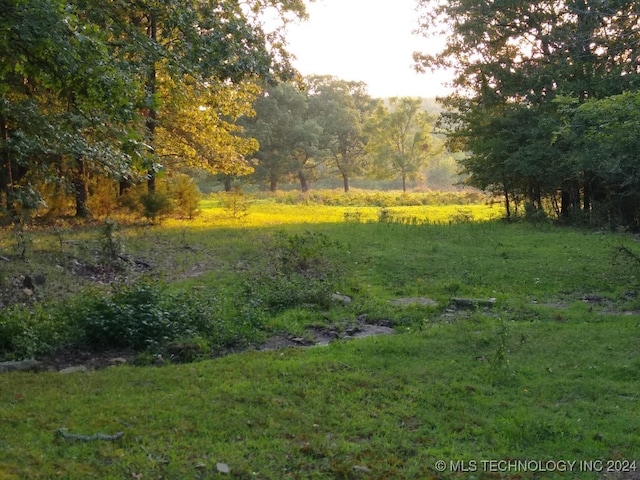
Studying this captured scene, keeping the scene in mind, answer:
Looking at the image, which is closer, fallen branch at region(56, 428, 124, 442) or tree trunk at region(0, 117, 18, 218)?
fallen branch at region(56, 428, 124, 442)

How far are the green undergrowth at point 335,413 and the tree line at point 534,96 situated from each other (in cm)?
1187

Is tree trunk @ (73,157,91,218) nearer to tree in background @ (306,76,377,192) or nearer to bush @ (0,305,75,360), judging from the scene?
bush @ (0,305,75,360)

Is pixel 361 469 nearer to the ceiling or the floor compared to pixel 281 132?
nearer to the floor

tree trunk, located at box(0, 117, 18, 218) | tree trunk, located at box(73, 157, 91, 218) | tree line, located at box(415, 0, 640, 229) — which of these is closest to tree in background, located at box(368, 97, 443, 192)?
tree line, located at box(415, 0, 640, 229)

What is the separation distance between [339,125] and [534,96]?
40956 millimetres

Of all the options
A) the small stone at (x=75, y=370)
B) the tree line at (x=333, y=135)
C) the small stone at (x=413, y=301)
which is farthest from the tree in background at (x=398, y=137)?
the small stone at (x=75, y=370)

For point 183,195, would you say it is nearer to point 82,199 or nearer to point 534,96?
point 82,199

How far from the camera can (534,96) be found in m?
20.8

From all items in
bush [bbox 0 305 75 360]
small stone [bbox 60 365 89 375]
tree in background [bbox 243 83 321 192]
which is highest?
tree in background [bbox 243 83 321 192]

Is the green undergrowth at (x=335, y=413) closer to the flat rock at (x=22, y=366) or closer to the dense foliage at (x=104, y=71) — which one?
the flat rock at (x=22, y=366)

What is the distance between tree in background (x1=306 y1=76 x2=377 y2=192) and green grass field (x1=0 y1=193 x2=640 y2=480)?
50.5 m

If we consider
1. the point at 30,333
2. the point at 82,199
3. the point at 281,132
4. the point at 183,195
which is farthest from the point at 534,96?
the point at 281,132

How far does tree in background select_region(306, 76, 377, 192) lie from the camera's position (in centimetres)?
6025

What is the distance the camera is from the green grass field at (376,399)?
4.20m
